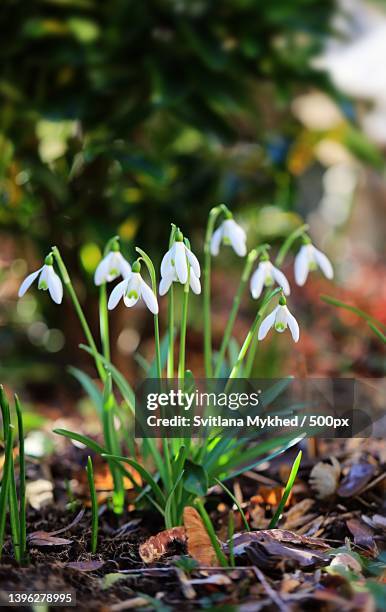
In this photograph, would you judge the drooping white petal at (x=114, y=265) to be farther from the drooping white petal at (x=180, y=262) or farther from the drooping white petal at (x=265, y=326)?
the drooping white petal at (x=265, y=326)

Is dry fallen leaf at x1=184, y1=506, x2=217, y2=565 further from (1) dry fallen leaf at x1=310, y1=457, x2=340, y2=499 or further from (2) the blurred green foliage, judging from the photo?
(2) the blurred green foliage

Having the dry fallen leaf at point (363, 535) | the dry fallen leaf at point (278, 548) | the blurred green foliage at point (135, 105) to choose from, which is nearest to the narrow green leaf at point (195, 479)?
the dry fallen leaf at point (278, 548)

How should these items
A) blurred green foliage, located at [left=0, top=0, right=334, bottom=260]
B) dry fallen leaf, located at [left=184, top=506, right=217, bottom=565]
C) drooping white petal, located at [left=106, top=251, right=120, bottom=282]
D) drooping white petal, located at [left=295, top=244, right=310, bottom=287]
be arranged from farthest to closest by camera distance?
blurred green foliage, located at [left=0, top=0, right=334, bottom=260] < drooping white petal, located at [left=295, top=244, right=310, bottom=287] < drooping white petal, located at [left=106, top=251, right=120, bottom=282] < dry fallen leaf, located at [left=184, top=506, right=217, bottom=565]

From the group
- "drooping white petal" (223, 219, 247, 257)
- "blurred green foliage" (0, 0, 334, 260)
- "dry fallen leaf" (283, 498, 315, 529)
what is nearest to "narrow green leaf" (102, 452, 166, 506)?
"dry fallen leaf" (283, 498, 315, 529)

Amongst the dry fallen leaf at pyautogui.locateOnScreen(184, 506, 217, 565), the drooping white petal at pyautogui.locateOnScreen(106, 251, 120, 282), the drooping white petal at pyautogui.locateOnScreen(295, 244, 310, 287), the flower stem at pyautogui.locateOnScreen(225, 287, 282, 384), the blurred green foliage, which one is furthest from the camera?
the blurred green foliage

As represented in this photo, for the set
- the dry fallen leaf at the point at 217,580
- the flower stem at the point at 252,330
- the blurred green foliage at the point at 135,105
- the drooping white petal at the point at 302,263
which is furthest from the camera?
the blurred green foliage at the point at 135,105

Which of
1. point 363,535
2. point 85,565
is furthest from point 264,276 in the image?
point 85,565

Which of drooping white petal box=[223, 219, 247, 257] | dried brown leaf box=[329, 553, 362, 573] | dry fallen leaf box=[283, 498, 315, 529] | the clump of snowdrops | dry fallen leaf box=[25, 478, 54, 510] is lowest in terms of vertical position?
dried brown leaf box=[329, 553, 362, 573]
